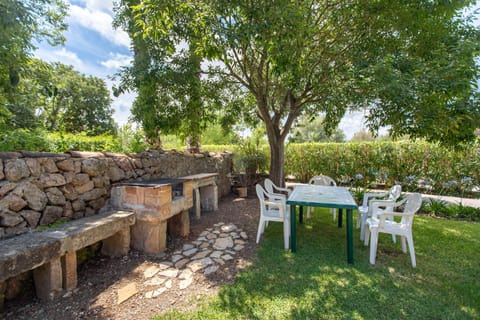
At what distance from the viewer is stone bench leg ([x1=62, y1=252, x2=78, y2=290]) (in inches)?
89.4

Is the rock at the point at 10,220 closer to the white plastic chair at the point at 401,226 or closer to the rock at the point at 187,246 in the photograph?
the rock at the point at 187,246

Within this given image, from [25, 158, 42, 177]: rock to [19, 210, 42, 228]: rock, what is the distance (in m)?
0.41

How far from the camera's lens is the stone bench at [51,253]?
1.80m

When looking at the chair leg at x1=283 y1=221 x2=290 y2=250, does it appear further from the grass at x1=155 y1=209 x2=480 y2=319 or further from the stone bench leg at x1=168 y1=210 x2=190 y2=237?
the stone bench leg at x1=168 y1=210 x2=190 y2=237

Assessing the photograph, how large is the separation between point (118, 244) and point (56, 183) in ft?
3.57

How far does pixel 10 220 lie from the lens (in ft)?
7.39

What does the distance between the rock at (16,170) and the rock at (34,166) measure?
0.12 ft

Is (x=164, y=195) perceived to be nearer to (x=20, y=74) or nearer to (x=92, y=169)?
(x=92, y=169)

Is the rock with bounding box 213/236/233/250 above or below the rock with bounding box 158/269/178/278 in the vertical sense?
below

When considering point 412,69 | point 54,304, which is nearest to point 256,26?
point 412,69

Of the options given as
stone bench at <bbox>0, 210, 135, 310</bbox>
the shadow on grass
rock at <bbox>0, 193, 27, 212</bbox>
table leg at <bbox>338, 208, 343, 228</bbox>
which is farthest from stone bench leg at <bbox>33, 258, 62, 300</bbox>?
table leg at <bbox>338, 208, 343, 228</bbox>

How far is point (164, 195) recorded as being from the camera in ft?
10.3

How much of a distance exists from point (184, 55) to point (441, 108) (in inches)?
180

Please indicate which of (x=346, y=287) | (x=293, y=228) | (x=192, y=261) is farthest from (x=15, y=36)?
(x=346, y=287)
